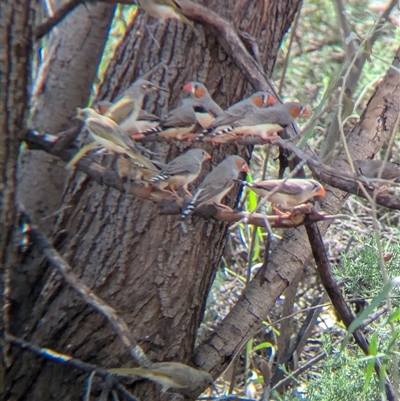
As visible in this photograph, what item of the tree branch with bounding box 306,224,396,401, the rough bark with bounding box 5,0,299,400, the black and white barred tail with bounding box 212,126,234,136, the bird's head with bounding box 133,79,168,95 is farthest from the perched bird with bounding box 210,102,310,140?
the tree branch with bounding box 306,224,396,401

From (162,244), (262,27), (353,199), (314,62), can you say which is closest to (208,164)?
(162,244)

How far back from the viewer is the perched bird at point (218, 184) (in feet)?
8.89

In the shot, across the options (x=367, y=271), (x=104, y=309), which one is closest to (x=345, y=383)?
(x=367, y=271)

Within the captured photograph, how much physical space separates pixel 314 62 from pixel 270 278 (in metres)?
3.51

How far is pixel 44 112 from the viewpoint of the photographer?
3896mm

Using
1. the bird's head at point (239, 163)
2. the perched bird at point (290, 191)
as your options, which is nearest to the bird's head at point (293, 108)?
the bird's head at point (239, 163)

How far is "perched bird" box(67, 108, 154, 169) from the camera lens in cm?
279

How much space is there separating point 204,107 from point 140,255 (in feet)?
2.50

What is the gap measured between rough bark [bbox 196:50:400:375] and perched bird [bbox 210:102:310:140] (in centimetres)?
68

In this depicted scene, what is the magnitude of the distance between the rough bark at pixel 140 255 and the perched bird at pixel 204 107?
5.9 inches

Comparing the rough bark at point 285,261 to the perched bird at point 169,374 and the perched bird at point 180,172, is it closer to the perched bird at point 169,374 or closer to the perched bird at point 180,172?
the perched bird at point 169,374

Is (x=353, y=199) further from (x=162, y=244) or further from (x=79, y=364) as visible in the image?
(x=79, y=364)

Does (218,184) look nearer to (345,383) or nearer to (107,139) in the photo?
(107,139)

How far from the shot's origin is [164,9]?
326 centimetres
